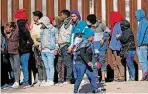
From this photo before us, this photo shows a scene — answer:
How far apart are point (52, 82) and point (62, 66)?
0.46 metres

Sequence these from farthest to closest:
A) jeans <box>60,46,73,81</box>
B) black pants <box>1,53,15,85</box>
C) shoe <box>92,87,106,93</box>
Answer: black pants <box>1,53,15,85</box>
jeans <box>60,46,73,81</box>
shoe <box>92,87,106,93</box>

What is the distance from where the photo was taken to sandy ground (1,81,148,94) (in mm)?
10641

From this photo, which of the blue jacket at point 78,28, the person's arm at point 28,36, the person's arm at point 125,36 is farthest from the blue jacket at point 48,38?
the person's arm at point 125,36

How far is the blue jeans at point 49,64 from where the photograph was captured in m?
11.5

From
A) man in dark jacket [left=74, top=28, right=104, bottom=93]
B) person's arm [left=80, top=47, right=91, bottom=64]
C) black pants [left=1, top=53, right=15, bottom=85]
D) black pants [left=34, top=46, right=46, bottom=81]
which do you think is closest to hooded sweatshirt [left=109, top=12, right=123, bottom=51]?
man in dark jacket [left=74, top=28, right=104, bottom=93]

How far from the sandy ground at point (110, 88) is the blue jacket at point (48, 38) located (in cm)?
99

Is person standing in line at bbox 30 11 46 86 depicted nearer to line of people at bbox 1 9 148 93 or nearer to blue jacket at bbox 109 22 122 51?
line of people at bbox 1 9 148 93

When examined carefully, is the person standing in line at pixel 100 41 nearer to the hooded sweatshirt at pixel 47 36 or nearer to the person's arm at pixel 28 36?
the hooded sweatshirt at pixel 47 36

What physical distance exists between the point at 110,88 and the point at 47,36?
1.94 meters

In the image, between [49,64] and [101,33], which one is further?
[101,33]

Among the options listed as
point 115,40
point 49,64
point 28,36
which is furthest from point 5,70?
point 115,40

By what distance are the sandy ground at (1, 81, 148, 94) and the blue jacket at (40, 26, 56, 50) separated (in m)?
0.99

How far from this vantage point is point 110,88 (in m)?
10.9

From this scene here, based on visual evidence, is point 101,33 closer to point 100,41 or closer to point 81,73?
point 100,41
